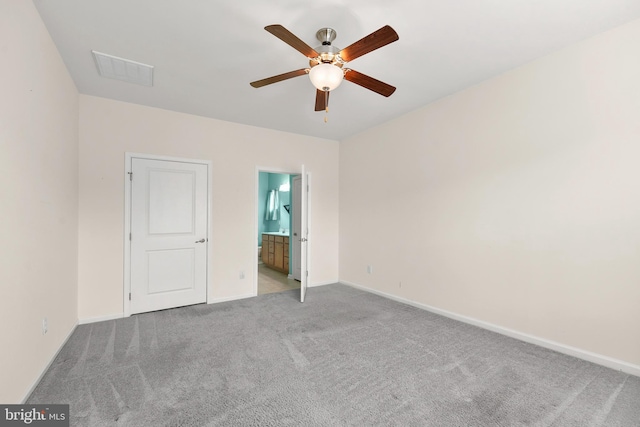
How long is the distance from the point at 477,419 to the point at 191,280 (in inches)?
141

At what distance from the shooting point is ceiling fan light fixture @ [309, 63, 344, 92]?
1.98 m

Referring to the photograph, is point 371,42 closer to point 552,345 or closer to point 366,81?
point 366,81

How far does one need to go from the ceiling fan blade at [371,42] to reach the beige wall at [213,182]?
276 cm

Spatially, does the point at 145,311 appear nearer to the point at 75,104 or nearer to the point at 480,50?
the point at 75,104

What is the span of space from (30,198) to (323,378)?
8.22 feet

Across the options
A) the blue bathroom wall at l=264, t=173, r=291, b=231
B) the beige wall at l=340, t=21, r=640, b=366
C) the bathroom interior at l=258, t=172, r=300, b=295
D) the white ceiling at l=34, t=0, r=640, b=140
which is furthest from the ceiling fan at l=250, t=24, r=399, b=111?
the blue bathroom wall at l=264, t=173, r=291, b=231

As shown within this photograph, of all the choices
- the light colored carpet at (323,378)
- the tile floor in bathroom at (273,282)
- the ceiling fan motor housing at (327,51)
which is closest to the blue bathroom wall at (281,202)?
the tile floor in bathroom at (273,282)

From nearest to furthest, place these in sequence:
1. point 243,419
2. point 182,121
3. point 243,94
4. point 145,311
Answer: point 243,419
point 243,94
point 145,311
point 182,121

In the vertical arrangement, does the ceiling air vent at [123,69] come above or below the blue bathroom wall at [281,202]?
above

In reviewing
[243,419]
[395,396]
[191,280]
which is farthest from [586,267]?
[191,280]

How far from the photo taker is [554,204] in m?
2.57

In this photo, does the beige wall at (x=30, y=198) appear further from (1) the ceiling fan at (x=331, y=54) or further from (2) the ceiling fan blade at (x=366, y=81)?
(2) the ceiling fan blade at (x=366, y=81)

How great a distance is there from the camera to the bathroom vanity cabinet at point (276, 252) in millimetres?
6059

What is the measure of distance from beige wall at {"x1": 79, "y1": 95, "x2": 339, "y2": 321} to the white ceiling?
43cm
